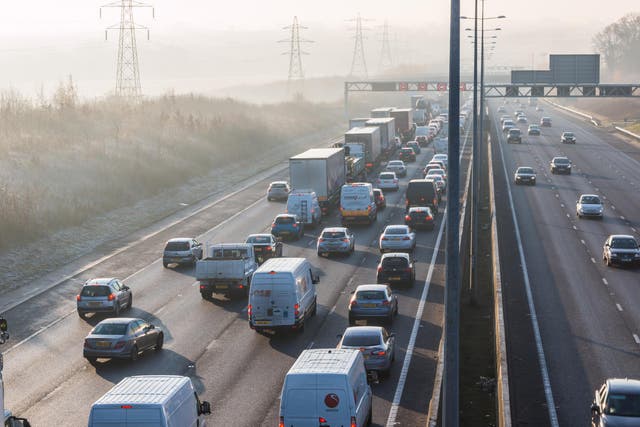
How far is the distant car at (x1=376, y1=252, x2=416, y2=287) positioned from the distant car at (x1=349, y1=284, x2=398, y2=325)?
19.9ft

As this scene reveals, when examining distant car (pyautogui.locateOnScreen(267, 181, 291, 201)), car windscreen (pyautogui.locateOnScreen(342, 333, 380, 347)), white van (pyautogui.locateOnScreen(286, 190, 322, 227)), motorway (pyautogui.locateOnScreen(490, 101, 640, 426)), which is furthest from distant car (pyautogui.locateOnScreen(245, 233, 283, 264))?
distant car (pyautogui.locateOnScreen(267, 181, 291, 201))

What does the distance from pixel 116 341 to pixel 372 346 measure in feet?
24.6

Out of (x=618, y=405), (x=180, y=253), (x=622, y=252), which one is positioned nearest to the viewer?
(x=618, y=405)

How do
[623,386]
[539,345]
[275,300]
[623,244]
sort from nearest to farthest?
[623,386], [539,345], [275,300], [623,244]

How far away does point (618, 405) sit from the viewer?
21.2 meters

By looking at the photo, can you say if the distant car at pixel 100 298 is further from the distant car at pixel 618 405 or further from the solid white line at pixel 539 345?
the distant car at pixel 618 405

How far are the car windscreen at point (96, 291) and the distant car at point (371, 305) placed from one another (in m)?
8.96

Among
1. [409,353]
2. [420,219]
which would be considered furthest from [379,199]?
[409,353]

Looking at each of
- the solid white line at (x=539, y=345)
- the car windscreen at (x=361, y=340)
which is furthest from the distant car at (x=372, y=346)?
the solid white line at (x=539, y=345)

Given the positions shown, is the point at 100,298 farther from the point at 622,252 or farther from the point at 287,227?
the point at 622,252

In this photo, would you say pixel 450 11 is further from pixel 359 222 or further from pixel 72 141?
pixel 72 141

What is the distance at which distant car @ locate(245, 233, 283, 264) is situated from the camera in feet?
157

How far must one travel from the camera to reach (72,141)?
A: 3462 inches

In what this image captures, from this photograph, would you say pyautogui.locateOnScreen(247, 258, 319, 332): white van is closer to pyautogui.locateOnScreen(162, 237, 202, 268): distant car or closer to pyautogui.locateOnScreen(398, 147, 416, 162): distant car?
pyautogui.locateOnScreen(162, 237, 202, 268): distant car
